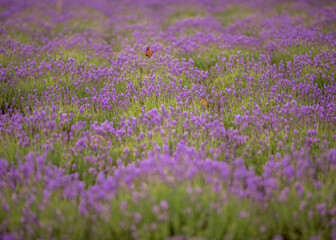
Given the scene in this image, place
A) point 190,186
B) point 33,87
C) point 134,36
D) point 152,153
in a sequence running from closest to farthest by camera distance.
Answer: point 190,186, point 152,153, point 33,87, point 134,36

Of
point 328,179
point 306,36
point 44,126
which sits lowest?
point 328,179

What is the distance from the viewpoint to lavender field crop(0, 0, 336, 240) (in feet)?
6.81

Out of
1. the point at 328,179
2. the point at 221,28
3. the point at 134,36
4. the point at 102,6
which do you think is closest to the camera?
the point at 328,179

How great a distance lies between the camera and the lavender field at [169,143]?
2.08 m

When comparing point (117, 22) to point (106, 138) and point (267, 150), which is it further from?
point (267, 150)

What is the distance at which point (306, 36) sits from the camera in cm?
621

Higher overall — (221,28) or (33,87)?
(221,28)

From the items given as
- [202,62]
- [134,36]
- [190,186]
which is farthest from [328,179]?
[134,36]

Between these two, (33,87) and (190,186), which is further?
(33,87)

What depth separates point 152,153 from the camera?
2.83 m

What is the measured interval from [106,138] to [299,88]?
9.15ft

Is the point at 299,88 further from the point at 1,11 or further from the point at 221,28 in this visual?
the point at 1,11

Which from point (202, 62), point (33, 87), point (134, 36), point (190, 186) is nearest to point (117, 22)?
point (134, 36)

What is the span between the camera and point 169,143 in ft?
9.96
